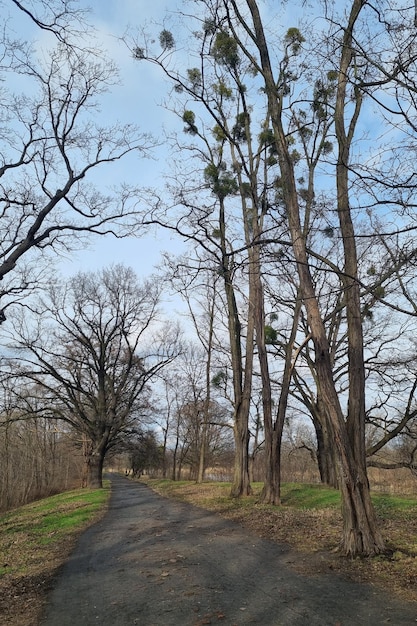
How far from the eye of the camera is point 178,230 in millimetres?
10211

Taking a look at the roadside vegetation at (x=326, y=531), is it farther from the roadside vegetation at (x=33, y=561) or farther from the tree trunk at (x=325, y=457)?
the tree trunk at (x=325, y=457)

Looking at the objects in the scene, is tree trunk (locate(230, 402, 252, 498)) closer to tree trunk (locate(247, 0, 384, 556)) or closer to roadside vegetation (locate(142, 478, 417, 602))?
roadside vegetation (locate(142, 478, 417, 602))

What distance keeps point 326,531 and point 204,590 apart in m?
4.17

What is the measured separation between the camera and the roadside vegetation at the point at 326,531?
619cm

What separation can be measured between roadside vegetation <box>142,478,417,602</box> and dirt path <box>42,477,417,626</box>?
0.35 metres

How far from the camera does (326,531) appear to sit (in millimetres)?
9109

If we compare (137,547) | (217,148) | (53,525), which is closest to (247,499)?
(53,525)

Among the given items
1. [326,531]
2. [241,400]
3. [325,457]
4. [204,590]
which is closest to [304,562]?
[204,590]

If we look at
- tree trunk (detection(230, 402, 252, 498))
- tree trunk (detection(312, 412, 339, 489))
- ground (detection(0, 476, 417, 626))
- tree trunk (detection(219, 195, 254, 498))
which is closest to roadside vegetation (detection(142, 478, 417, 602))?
ground (detection(0, 476, 417, 626))

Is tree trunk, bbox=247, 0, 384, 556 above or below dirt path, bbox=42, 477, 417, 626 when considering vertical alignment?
above

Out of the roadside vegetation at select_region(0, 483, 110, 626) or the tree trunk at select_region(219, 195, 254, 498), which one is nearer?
the roadside vegetation at select_region(0, 483, 110, 626)

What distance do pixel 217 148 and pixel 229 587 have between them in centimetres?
1566

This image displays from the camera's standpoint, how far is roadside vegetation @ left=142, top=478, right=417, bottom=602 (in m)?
6.19

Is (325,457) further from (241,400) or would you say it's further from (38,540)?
(38,540)
